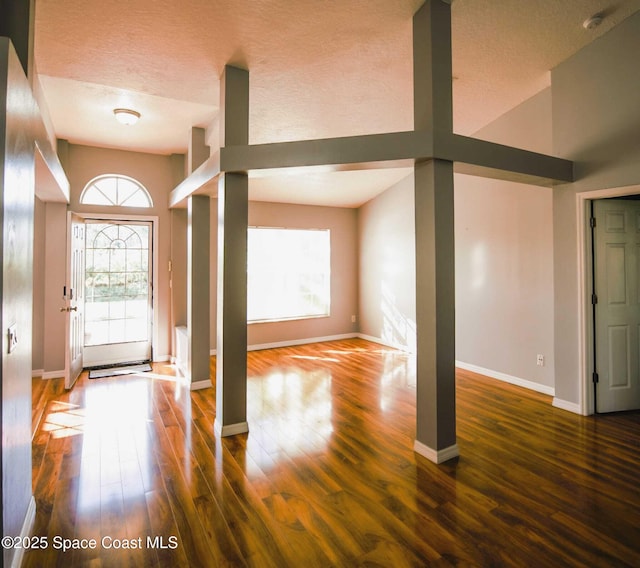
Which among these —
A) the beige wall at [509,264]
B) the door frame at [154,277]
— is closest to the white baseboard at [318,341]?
the door frame at [154,277]

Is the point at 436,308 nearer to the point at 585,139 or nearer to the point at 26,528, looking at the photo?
the point at 585,139

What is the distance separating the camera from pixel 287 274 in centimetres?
702

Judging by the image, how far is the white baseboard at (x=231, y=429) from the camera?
10.7 ft

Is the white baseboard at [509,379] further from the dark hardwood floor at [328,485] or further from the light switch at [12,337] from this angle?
the light switch at [12,337]

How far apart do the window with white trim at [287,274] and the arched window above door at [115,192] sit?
176 cm

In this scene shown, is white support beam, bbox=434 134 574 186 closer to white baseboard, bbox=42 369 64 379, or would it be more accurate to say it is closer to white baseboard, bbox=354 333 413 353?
white baseboard, bbox=354 333 413 353

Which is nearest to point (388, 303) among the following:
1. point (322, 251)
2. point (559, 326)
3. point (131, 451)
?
point (322, 251)

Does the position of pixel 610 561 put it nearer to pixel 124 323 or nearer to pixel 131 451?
pixel 131 451

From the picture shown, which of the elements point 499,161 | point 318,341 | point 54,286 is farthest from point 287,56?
point 318,341

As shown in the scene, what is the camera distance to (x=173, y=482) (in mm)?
2580

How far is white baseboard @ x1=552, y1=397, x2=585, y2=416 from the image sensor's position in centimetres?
372

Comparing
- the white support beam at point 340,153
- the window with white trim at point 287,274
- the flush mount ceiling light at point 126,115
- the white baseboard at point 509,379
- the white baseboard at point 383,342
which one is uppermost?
the flush mount ceiling light at point 126,115

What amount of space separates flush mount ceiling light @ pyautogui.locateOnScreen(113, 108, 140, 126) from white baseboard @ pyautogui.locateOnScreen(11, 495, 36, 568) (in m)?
3.63

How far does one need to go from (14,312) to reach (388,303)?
5732 mm
